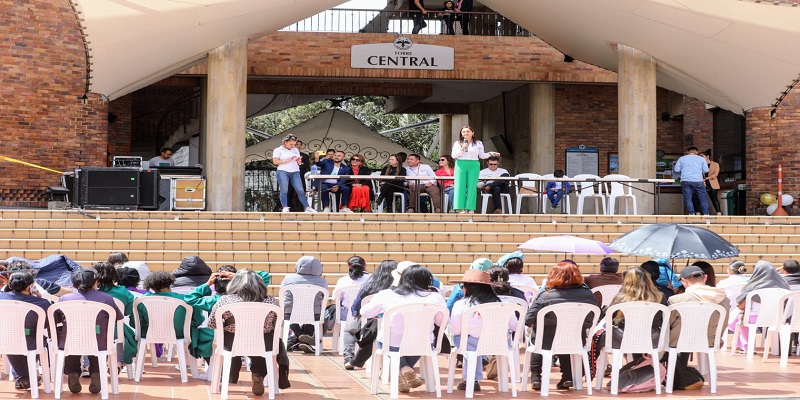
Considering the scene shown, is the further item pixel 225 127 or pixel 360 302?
pixel 225 127

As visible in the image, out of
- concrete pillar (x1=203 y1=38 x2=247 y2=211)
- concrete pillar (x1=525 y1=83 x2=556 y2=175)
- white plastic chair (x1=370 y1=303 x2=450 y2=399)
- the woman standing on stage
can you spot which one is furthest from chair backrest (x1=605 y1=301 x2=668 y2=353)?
concrete pillar (x1=525 y1=83 x2=556 y2=175)

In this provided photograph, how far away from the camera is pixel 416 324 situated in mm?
7211

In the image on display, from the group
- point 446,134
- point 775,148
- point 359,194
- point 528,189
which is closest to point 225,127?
point 359,194

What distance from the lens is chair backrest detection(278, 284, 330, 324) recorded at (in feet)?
30.6

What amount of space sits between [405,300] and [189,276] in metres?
2.26

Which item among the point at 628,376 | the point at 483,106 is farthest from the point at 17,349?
the point at 483,106

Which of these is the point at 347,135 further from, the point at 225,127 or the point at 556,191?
the point at 556,191

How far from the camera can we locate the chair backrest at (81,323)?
7090mm

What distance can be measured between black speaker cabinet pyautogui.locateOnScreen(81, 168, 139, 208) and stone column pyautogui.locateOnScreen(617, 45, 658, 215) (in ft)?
26.0

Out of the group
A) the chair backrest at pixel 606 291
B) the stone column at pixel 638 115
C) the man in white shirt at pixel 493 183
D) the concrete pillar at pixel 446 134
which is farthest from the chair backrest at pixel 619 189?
the concrete pillar at pixel 446 134

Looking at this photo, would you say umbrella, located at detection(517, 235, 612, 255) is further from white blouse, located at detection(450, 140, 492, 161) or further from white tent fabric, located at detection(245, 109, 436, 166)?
white tent fabric, located at detection(245, 109, 436, 166)

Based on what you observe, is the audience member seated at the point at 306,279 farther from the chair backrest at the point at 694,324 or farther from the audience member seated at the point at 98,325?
the chair backrest at the point at 694,324

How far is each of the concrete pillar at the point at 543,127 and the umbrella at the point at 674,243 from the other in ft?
44.4

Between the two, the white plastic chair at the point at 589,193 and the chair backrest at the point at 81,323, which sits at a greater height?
the white plastic chair at the point at 589,193
